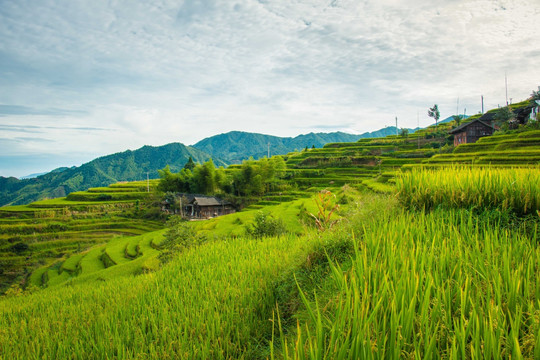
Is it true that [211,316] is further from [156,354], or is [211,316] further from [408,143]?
Result: [408,143]

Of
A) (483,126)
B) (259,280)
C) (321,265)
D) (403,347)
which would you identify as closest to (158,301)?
(259,280)

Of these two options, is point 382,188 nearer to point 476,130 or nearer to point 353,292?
point 353,292

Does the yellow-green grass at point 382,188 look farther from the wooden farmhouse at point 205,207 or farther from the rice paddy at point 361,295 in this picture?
the wooden farmhouse at point 205,207

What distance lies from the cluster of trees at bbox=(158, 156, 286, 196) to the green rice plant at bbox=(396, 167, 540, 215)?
45.2 meters

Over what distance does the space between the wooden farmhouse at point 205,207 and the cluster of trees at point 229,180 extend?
446 centimetres

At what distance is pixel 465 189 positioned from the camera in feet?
14.6

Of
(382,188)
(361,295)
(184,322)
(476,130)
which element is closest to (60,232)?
(382,188)

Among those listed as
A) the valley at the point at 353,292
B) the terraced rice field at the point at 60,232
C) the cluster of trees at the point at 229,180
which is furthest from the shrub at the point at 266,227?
the cluster of trees at the point at 229,180

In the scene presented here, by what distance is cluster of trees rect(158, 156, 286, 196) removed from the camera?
5192 cm

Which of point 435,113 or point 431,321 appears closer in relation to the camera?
point 431,321

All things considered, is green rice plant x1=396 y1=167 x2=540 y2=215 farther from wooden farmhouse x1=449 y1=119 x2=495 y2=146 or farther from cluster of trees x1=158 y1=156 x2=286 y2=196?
wooden farmhouse x1=449 y1=119 x2=495 y2=146

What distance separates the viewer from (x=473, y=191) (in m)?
4.42

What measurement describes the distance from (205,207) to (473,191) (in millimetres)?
45990

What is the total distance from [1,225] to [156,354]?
53935 mm
